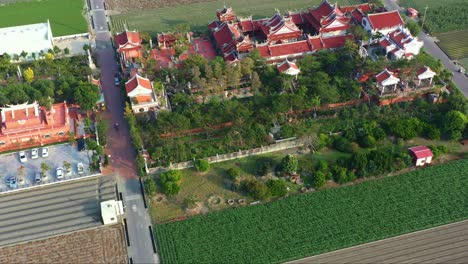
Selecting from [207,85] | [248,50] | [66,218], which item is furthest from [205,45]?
[66,218]

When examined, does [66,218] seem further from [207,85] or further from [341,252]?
[341,252]

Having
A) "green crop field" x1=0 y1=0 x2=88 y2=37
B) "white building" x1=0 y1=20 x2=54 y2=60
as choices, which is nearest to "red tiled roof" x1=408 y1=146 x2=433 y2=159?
"white building" x1=0 y1=20 x2=54 y2=60

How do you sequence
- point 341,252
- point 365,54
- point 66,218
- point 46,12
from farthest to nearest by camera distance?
point 46,12, point 365,54, point 66,218, point 341,252

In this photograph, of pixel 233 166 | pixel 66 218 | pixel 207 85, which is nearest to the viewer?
pixel 66 218

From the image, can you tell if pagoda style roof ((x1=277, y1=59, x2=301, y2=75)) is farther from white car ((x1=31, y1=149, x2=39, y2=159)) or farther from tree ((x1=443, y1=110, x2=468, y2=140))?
white car ((x1=31, y1=149, x2=39, y2=159))

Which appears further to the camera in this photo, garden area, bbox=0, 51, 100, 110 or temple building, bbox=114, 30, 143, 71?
temple building, bbox=114, 30, 143, 71
